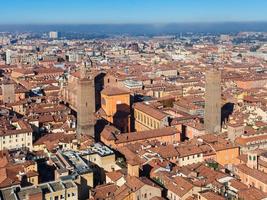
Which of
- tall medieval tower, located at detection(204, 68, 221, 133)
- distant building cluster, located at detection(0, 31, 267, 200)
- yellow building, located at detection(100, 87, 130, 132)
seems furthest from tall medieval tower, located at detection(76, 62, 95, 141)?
tall medieval tower, located at detection(204, 68, 221, 133)

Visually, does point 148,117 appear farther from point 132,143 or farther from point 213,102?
point 132,143

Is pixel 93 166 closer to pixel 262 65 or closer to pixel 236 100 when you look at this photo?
pixel 236 100

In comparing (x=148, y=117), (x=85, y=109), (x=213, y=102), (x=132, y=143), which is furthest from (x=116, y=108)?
(x=213, y=102)

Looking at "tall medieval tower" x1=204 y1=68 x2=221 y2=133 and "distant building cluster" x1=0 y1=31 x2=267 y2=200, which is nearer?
"distant building cluster" x1=0 y1=31 x2=267 y2=200

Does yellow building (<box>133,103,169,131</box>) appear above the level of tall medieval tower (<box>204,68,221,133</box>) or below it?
below

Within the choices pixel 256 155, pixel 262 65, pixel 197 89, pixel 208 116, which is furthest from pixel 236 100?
pixel 262 65

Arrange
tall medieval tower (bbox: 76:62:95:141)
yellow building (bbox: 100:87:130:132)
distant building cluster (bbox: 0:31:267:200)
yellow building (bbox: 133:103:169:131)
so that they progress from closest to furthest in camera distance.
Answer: distant building cluster (bbox: 0:31:267:200) → tall medieval tower (bbox: 76:62:95:141) → yellow building (bbox: 133:103:169:131) → yellow building (bbox: 100:87:130:132)

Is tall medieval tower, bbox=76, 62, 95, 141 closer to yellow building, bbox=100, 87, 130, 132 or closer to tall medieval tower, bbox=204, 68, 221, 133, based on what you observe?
yellow building, bbox=100, 87, 130, 132
